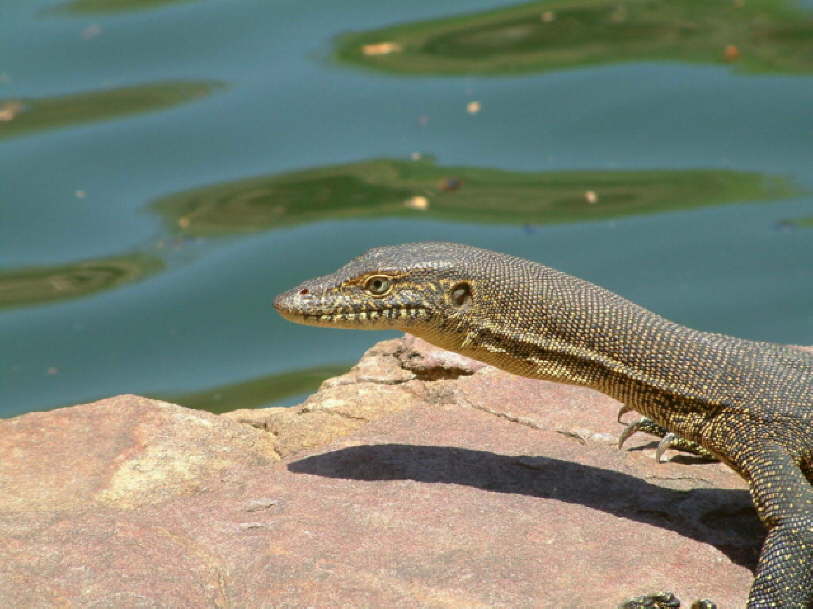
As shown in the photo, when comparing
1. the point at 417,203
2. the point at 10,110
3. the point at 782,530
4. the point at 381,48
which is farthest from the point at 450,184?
the point at 782,530

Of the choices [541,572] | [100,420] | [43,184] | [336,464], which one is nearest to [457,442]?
[336,464]

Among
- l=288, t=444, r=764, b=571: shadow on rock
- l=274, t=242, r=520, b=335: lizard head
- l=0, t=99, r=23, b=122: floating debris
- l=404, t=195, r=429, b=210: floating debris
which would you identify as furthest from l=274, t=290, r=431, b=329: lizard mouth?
l=0, t=99, r=23, b=122: floating debris

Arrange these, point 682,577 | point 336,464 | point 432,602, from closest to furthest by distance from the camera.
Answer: point 432,602
point 682,577
point 336,464

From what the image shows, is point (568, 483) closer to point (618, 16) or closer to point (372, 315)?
point (372, 315)

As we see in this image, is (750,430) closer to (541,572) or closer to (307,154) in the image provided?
(541,572)

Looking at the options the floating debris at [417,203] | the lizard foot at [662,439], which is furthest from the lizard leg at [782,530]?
the floating debris at [417,203]

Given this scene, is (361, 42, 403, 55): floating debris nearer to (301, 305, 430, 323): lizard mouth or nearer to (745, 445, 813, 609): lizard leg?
(301, 305, 430, 323): lizard mouth
